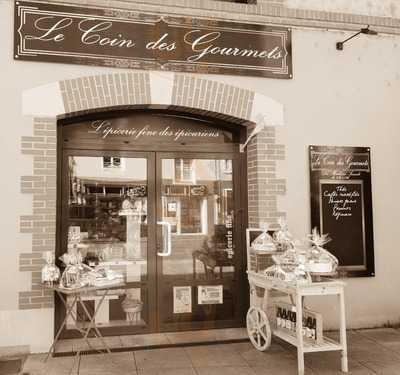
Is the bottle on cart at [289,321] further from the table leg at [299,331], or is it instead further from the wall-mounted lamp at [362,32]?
the wall-mounted lamp at [362,32]

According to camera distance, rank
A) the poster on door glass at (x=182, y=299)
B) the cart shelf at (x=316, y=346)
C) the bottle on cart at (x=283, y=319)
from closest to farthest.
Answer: the cart shelf at (x=316, y=346), the bottle on cart at (x=283, y=319), the poster on door glass at (x=182, y=299)

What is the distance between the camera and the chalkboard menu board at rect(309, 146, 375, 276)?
611 cm

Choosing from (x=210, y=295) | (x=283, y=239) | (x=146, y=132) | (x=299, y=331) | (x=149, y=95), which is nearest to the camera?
(x=299, y=331)

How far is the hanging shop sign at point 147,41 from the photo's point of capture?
17.4 feet

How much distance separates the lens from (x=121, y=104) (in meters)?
5.55

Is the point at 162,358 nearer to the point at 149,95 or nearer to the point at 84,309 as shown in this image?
the point at 84,309

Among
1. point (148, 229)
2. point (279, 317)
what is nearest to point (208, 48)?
point (148, 229)

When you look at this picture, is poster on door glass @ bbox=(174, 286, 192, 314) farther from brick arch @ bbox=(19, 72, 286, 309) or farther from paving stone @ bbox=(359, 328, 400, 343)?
paving stone @ bbox=(359, 328, 400, 343)

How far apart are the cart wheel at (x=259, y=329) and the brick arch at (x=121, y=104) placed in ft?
3.75

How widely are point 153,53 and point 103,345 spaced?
3.37 metres

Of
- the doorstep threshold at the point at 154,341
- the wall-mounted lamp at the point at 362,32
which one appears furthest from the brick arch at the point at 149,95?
the doorstep threshold at the point at 154,341

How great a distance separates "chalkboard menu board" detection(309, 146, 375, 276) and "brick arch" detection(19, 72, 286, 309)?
483 mm

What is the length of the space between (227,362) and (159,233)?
1792 mm

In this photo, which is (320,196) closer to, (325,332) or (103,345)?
(325,332)
